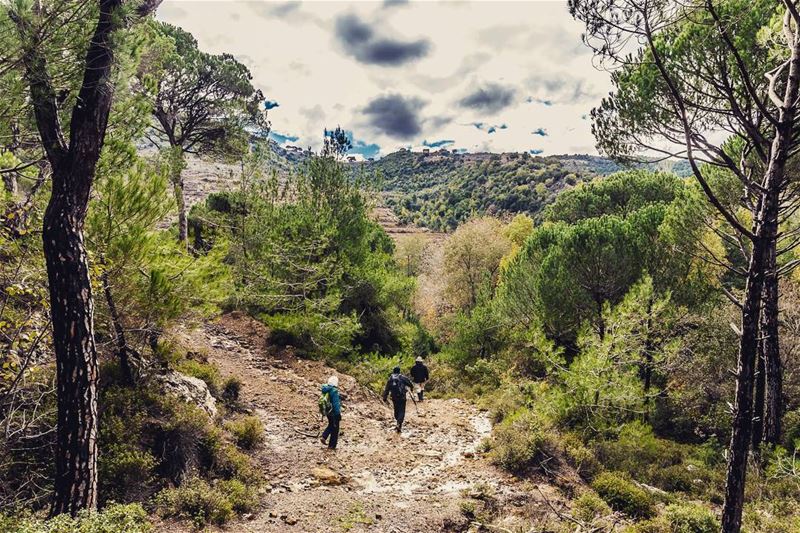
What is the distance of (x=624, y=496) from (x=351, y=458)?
5.72m

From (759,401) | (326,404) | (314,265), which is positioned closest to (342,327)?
(314,265)

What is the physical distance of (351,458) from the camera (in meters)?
9.45

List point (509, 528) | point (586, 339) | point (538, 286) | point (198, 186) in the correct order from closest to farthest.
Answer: point (509, 528) → point (586, 339) → point (538, 286) → point (198, 186)

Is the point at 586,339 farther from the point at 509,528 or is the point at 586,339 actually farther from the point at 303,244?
the point at 303,244

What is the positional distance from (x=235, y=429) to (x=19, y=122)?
21.5 ft

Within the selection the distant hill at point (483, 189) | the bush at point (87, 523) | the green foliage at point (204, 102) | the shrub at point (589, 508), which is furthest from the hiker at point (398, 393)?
the distant hill at point (483, 189)

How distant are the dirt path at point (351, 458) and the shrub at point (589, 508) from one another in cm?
93

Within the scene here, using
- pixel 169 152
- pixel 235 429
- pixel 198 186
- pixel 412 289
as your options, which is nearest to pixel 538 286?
pixel 412 289

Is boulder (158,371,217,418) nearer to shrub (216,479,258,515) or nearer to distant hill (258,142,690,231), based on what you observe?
shrub (216,479,258,515)

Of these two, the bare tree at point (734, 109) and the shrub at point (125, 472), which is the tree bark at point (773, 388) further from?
the shrub at point (125, 472)

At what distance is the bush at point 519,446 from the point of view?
9500 millimetres

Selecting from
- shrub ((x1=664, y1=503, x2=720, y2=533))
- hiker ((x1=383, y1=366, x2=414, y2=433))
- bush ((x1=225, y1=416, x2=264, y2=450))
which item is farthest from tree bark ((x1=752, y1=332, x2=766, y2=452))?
bush ((x1=225, y1=416, x2=264, y2=450))

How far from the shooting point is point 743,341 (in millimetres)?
4191

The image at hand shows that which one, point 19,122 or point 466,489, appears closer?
point 19,122
